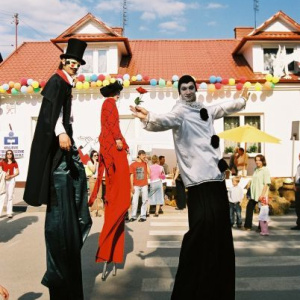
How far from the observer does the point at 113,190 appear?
5141 mm

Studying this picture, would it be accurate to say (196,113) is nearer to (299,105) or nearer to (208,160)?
(208,160)

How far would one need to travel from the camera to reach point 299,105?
1689 centimetres

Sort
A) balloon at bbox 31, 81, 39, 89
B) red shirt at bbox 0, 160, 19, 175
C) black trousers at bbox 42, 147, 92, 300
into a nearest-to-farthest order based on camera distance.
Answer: black trousers at bbox 42, 147, 92, 300, red shirt at bbox 0, 160, 19, 175, balloon at bbox 31, 81, 39, 89

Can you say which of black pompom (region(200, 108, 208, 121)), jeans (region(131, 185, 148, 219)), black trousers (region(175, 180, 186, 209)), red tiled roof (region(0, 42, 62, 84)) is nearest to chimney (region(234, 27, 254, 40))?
red tiled roof (region(0, 42, 62, 84))

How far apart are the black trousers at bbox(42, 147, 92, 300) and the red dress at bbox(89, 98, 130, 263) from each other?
151 cm

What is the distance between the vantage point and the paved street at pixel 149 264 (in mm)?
4560

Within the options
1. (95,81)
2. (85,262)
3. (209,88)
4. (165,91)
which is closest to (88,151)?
(95,81)

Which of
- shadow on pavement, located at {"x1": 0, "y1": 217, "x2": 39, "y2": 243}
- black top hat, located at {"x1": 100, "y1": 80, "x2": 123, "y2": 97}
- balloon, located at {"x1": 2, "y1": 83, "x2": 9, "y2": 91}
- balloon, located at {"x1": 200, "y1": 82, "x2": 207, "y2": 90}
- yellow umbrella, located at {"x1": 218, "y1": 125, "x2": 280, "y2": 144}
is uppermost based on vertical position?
balloon, located at {"x1": 200, "y1": 82, "x2": 207, "y2": 90}

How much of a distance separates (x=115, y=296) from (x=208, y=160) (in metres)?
1.96

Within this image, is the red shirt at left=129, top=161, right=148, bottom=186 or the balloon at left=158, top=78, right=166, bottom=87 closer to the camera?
the red shirt at left=129, top=161, right=148, bottom=186

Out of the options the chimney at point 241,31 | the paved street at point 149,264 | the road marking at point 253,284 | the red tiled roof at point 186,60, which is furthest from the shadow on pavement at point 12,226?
the chimney at point 241,31

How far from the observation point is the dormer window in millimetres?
18094

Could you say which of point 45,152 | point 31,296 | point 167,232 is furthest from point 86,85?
point 45,152

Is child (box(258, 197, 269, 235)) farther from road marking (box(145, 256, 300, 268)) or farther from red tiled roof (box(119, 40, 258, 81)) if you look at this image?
red tiled roof (box(119, 40, 258, 81))
